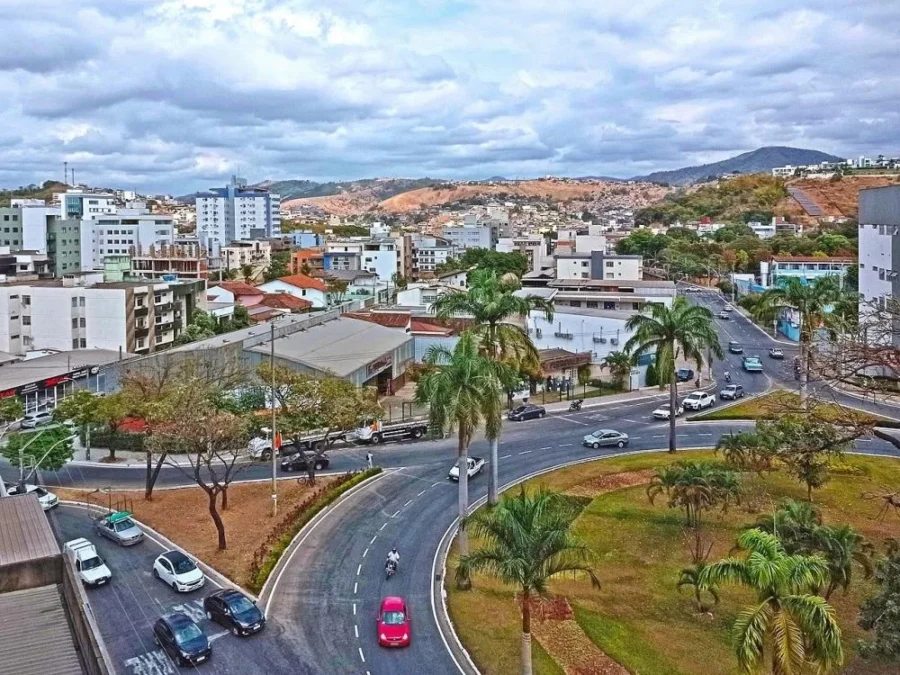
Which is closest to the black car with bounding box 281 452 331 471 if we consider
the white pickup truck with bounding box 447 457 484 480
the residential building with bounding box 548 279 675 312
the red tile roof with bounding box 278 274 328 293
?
the white pickup truck with bounding box 447 457 484 480

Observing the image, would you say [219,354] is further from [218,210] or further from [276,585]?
[218,210]

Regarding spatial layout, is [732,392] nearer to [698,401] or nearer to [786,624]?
[698,401]

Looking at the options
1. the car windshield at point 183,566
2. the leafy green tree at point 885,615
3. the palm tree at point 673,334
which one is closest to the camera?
the leafy green tree at point 885,615

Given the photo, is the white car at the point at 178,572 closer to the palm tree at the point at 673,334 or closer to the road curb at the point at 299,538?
the road curb at the point at 299,538

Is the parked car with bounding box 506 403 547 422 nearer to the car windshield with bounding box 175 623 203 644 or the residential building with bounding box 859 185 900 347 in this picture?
the residential building with bounding box 859 185 900 347

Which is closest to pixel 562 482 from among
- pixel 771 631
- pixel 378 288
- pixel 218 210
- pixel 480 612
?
pixel 480 612

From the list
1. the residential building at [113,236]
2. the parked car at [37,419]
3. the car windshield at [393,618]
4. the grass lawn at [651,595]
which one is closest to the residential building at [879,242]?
the grass lawn at [651,595]

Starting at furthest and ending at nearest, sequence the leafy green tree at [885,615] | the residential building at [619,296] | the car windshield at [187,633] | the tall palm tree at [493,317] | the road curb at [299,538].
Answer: the residential building at [619,296]
the tall palm tree at [493,317]
the road curb at [299,538]
the car windshield at [187,633]
the leafy green tree at [885,615]
